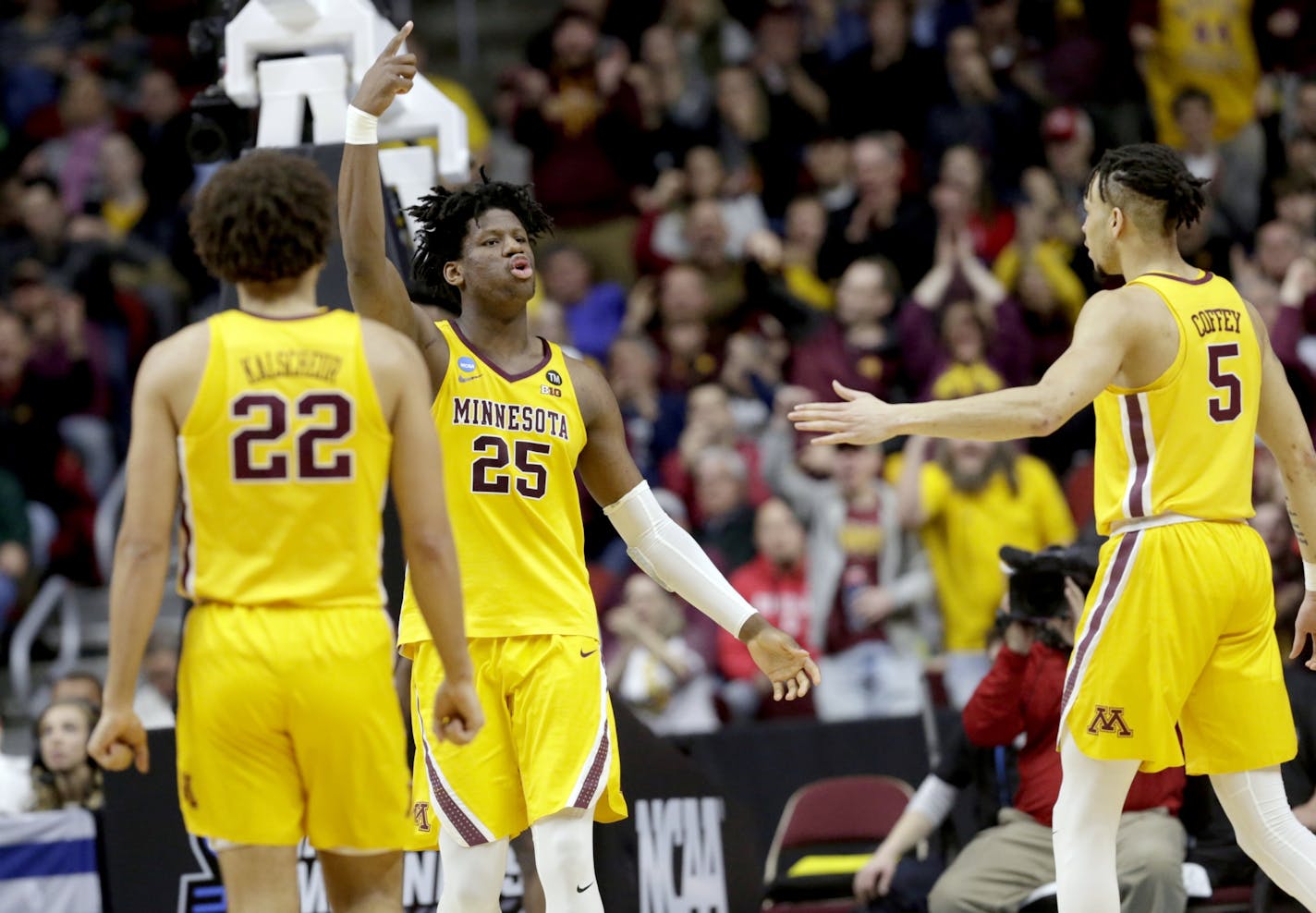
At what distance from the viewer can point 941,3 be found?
13.5 m

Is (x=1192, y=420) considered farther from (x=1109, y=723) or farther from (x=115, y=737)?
(x=115, y=737)

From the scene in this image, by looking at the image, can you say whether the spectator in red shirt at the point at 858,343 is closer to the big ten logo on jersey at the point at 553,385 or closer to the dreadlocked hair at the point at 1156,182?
the dreadlocked hair at the point at 1156,182

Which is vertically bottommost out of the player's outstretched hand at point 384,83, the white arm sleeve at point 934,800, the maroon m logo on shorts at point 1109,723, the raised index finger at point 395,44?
the white arm sleeve at point 934,800

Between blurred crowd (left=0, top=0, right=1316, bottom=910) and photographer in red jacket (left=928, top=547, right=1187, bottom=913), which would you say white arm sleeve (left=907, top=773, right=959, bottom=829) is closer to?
photographer in red jacket (left=928, top=547, right=1187, bottom=913)

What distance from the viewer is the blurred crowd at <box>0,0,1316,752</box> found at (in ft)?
32.8

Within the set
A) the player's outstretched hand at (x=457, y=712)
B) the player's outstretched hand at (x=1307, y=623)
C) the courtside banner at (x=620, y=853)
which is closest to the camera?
the player's outstretched hand at (x=457, y=712)

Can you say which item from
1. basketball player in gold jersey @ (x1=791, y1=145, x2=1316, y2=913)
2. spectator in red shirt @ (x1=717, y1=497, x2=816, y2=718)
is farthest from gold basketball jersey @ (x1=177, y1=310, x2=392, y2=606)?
spectator in red shirt @ (x1=717, y1=497, x2=816, y2=718)

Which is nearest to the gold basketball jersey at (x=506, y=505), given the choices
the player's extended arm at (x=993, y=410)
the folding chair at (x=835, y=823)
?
the player's extended arm at (x=993, y=410)

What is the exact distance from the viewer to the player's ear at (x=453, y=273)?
560cm

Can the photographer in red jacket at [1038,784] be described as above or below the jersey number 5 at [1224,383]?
below

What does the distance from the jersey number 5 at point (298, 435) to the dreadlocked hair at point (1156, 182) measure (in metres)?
2.54

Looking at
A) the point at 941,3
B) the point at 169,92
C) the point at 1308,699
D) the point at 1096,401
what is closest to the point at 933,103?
the point at 941,3

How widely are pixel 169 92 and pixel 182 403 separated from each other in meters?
→ 9.87

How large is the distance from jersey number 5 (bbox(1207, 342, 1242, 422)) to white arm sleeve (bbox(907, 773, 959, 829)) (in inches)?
104
